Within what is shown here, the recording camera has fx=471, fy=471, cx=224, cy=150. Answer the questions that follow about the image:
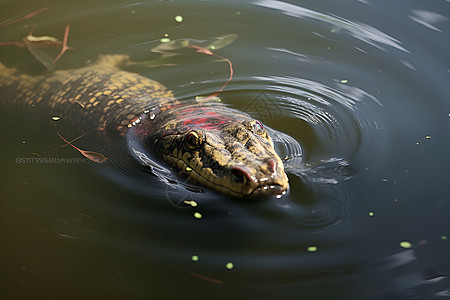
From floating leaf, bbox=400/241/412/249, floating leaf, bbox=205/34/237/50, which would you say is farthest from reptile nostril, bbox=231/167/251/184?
floating leaf, bbox=205/34/237/50

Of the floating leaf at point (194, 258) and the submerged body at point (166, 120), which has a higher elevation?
the submerged body at point (166, 120)

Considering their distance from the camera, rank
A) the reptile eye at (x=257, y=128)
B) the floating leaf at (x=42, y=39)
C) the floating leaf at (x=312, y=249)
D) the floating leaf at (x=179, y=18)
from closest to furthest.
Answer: the floating leaf at (x=312, y=249) → the reptile eye at (x=257, y=128) → the floating leaf at (x=42, y=39) → the floating leaf at (x=179, y=18)

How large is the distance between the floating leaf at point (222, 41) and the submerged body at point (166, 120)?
0.88 m

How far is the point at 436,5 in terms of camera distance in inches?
224

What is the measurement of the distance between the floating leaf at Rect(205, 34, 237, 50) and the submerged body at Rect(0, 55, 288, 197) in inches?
34.6

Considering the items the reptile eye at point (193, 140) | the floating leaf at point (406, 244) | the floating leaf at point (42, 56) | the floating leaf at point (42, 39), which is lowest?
the floating leaf at point (406, 244)

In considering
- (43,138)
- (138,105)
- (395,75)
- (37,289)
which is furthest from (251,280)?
(395,75)

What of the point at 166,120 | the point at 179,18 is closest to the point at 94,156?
the point at 166,120

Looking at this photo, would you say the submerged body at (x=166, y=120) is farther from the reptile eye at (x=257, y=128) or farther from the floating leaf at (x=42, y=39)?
the floating leaf at (x=42, y=39)

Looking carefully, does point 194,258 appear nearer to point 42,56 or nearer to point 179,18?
point 42,56

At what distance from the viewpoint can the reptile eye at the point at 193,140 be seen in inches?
140

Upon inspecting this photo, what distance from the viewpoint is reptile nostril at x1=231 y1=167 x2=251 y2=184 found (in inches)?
126

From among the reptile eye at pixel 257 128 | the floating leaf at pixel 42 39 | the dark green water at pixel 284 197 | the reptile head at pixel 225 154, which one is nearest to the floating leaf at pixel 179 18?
the dark green water at pixel 284 197

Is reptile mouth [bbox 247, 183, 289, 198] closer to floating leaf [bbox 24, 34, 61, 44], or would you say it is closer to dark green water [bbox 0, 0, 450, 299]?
dark green water [bbox 0, 0, 450, 299]
